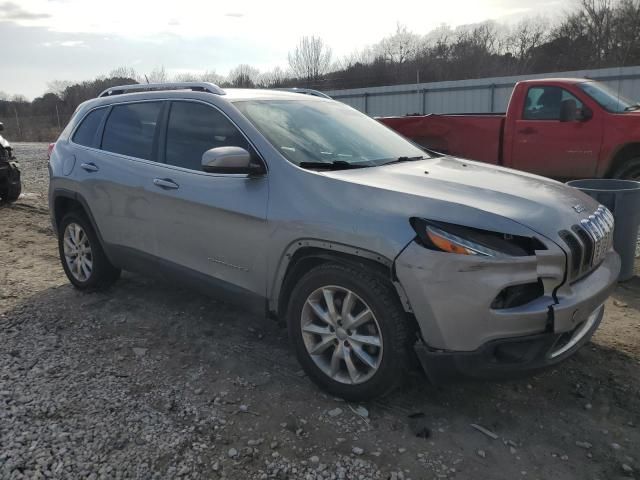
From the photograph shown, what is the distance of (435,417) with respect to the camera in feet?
10.1

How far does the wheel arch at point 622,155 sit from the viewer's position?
771cm

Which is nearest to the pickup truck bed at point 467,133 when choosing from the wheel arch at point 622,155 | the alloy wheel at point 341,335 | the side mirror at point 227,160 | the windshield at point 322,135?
the wheel arch at point 622,155

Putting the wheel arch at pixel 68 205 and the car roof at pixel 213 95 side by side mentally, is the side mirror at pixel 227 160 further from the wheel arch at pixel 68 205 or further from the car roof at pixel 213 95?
the wheel arch at pixel 68 205

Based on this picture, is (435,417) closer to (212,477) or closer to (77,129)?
(212,477)

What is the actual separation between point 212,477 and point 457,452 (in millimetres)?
1219

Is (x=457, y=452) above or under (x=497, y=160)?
under

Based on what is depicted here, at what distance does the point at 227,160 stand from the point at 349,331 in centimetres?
125

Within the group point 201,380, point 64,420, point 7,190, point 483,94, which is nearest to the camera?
point 64,420

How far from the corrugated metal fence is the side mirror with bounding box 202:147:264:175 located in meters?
15.6

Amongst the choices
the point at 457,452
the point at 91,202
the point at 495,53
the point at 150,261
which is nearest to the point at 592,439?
the point at 457,452

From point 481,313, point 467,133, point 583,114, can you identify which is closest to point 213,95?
point 481,313

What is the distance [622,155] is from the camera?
7809 mm

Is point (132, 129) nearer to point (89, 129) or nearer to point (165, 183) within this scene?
point (89, 129)

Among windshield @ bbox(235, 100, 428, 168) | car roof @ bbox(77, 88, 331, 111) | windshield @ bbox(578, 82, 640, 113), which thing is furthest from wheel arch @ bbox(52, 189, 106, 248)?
windshield @ bbox(578, 82, 640, 113)
